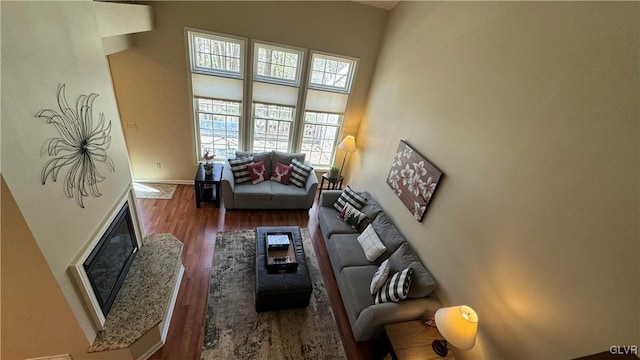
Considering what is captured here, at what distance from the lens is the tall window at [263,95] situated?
4.17 m

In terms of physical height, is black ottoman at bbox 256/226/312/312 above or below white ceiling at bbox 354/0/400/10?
below

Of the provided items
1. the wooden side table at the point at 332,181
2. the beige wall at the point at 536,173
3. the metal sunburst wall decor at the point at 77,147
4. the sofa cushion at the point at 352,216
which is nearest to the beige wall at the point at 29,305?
the metal sunburst wall decor at the point at 77,147

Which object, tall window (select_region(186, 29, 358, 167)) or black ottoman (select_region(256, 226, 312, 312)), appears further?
tall window (select_region(186, 29, 358, 167))

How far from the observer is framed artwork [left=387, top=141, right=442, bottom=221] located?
9.68 feet

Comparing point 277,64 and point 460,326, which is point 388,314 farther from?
point 277,64

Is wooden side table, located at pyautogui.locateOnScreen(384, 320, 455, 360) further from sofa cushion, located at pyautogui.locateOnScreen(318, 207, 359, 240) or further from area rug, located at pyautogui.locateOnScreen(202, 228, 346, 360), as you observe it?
sofa cushion, located at pyautogui.locateOnScreen(318, 207, 359, 240)

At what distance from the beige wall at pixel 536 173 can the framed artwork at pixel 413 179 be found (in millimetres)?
115

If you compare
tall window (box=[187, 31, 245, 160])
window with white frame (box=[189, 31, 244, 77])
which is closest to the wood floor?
tall window (box=[187, 31, 245, 160])

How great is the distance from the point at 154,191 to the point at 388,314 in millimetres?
4444

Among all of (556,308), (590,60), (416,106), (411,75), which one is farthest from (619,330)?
(411,75)

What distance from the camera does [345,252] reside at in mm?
3354

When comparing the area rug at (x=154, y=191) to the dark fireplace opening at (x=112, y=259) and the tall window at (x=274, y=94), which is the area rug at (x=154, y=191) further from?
the dark fireplace opening at (x=112, y=259)

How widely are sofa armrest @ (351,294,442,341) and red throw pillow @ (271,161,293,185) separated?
8.94 ft

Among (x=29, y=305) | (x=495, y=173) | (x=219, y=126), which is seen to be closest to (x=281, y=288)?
(x=29, y=305)
